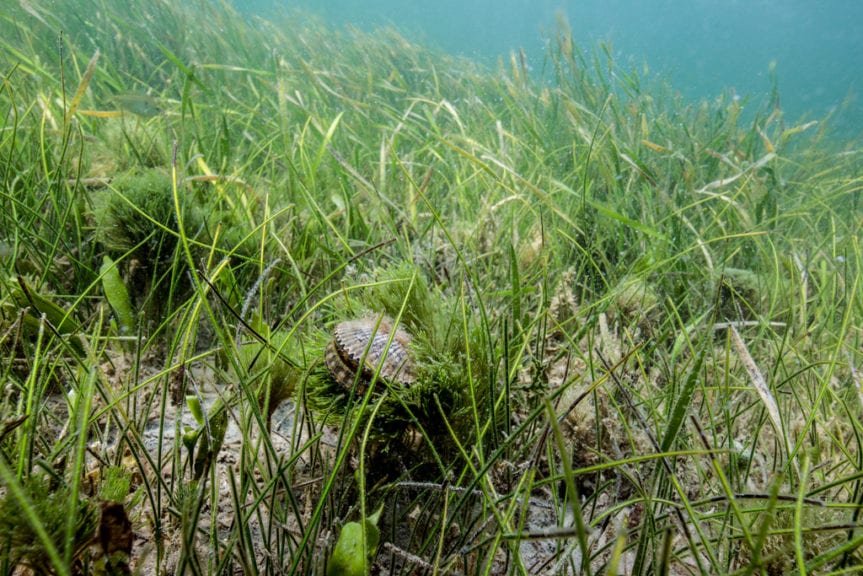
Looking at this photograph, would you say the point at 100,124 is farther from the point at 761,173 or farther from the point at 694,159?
the point at 761,173

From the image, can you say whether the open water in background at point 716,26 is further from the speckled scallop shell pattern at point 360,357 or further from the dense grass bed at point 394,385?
the speckled scallop shell pattern at point 360,357

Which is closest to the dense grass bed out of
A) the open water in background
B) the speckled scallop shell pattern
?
the speckled scallop shell pattern

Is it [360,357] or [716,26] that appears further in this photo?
[716,26]

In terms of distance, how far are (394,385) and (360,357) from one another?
0.08m

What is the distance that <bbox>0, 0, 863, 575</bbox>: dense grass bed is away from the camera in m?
0.70

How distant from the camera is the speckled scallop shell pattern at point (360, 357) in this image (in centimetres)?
95

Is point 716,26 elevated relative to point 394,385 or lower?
elevated

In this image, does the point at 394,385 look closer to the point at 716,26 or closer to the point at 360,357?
the point at 360,357

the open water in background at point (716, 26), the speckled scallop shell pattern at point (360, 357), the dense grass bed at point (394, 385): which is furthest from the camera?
the open water in background at point (716, 26)

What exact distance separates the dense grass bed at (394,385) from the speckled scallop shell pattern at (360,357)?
29 millimetres

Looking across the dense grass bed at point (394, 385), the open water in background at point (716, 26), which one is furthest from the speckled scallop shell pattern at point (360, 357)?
the open water in background at point (716, 26)

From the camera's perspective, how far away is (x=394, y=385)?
3.11 ft

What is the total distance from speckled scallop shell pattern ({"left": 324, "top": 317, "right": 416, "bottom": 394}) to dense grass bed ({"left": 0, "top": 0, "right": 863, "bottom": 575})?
3cm

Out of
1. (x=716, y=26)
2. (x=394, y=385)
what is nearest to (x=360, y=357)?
(x=394, y=385)
